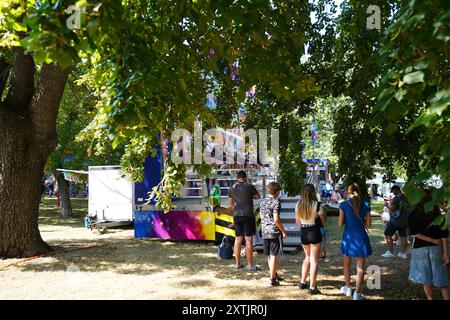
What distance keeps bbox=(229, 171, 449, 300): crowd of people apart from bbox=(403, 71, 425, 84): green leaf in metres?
1.71

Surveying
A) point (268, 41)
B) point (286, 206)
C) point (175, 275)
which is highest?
point (268, 41)

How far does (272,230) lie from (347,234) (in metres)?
1.35

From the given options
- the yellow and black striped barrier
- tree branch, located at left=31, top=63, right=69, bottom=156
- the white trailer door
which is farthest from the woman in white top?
the white trailer door

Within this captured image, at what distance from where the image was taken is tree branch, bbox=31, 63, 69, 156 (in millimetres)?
10164

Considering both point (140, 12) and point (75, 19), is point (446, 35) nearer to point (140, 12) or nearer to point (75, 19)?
point (75, 19)

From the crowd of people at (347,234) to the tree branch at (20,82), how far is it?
17.4 ft

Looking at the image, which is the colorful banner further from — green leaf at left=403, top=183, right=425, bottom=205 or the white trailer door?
green leaf at left=403, top=183, right=425, bottom=205

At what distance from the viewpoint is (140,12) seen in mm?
6965

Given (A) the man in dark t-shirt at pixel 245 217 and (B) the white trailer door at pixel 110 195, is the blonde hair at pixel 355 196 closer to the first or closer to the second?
(A) the man in dark t-shirt at pixel 245 217

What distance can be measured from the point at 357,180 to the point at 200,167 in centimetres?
498

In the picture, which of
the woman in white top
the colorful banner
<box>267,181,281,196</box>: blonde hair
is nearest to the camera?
the woman in white top

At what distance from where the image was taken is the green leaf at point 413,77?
2871 millimetres

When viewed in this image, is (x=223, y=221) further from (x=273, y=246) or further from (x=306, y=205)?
(x=306, y=205)
